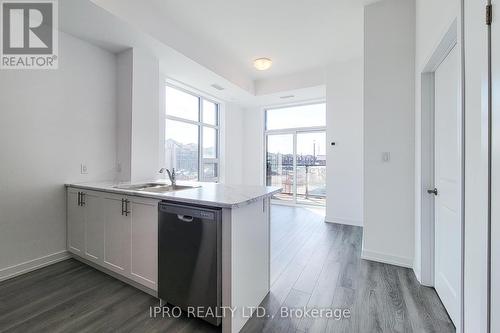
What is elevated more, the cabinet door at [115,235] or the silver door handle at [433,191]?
the silver door handle at [433,191]

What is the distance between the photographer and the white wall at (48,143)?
2.30 meters

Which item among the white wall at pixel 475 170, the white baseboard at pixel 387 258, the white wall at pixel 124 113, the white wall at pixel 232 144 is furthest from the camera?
the white wall at pixel 232 144

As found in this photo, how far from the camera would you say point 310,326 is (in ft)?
5.32

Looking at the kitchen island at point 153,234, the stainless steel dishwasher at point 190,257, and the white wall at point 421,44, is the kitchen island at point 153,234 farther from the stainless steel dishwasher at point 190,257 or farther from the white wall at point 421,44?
the white wall at point 421,44

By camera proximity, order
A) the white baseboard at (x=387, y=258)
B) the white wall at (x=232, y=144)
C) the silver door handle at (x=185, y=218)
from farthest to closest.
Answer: the white wall at (x=232, y=144) < the white baseboard at (x=387, y=258) < the silver door handle at (x=185, y=218)

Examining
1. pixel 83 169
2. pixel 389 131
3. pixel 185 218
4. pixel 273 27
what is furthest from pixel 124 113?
pixel 389 131

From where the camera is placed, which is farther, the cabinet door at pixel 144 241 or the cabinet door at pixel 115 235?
the cabinet door at pixel 115 235

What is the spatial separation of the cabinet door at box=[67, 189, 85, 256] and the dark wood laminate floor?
21 cm

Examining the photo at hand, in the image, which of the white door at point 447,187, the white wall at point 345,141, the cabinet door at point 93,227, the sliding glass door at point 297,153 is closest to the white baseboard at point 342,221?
the white wall at point 345,141

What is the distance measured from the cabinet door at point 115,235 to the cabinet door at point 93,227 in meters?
0.08

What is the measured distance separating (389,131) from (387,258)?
1528mm

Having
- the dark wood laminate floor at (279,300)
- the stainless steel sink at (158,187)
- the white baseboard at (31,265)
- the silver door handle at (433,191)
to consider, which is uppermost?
the silver door handle at (433,191)

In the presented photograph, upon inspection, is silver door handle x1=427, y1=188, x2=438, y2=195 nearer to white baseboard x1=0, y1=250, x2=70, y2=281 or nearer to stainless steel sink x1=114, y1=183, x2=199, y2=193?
stainless steel sink x1=114, y1=183, x2=199, y2=193

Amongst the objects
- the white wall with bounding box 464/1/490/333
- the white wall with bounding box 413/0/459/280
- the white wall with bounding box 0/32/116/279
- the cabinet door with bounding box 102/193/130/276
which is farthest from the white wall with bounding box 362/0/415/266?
the white wall with bounding box 0/32/116/279
